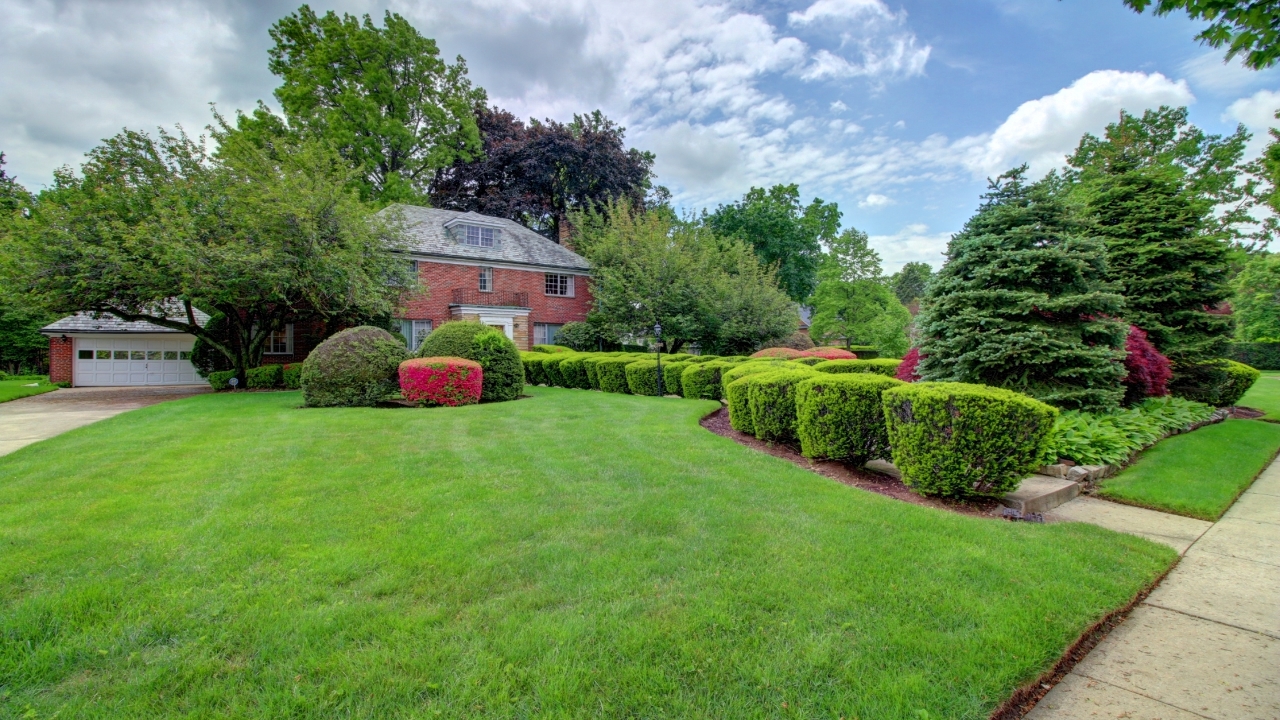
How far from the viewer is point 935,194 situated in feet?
37.2

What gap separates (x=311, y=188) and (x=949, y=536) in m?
16.1

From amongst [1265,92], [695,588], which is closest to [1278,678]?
[695,588]

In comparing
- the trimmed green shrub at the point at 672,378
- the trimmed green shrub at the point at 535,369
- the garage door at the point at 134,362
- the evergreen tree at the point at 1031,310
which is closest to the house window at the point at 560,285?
the trimmed green shrub at the point at 535,369

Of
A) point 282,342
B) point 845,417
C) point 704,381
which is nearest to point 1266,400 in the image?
point 704,381

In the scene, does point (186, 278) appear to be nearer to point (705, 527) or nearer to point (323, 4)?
point (705, 527)

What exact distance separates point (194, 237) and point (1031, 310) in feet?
55.6

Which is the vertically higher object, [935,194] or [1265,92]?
[935,194]

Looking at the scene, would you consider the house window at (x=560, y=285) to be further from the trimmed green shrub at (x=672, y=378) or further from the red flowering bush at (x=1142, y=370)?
the red flowering bush at (x=1142, y=370)

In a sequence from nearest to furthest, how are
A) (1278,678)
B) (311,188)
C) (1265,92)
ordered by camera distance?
(1278,678)
(1265,92)
(311,188)

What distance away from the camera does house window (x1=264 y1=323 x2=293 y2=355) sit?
1897 centimetres

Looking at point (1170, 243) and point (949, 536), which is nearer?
point (949, 536)

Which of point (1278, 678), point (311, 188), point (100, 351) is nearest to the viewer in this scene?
point (1278, 678)

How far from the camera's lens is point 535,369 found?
16.3 m

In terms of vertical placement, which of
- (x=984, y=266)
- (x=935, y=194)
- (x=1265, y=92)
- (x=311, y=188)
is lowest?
(x=984, y=266)
